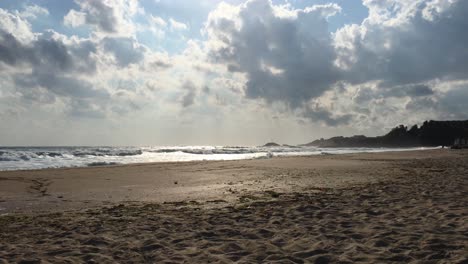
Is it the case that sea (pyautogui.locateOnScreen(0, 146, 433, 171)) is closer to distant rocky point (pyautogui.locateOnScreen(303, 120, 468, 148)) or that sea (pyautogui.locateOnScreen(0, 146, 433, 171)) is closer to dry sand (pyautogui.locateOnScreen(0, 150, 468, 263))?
dry sand (pyautogui.locateOnScreen(0, 150, 468, 263))

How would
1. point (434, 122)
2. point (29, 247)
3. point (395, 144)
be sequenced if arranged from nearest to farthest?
point (29, 247)
point (434, 122)
point (395, 144)

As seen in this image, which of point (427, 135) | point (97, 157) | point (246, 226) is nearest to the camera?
point (246, 226)

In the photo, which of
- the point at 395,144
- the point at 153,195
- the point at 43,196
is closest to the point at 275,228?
the point at 153,195

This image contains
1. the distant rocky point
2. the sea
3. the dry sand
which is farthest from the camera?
Answer: the distant rocky point

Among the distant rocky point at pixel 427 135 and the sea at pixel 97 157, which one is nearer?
the sea at pixel 97 157

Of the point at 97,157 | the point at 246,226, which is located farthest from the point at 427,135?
the point at 246,226

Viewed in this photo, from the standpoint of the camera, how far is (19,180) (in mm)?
15383

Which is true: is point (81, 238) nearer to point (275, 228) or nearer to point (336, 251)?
point (275, 228)

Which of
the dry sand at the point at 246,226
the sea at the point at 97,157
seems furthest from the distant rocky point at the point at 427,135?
the dry sand at the point at 246,226

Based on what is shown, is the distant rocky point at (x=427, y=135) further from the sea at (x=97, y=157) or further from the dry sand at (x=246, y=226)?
the dry sand at (x=246, y=226)

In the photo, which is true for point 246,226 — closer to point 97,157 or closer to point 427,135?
point 97,157

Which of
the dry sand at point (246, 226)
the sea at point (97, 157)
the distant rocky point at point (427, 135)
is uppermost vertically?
the distant rocky point at point (427, 135)

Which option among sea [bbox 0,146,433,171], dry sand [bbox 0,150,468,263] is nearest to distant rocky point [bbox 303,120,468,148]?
sea [bbox 0,146,433,171]

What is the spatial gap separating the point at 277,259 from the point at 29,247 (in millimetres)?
3812
